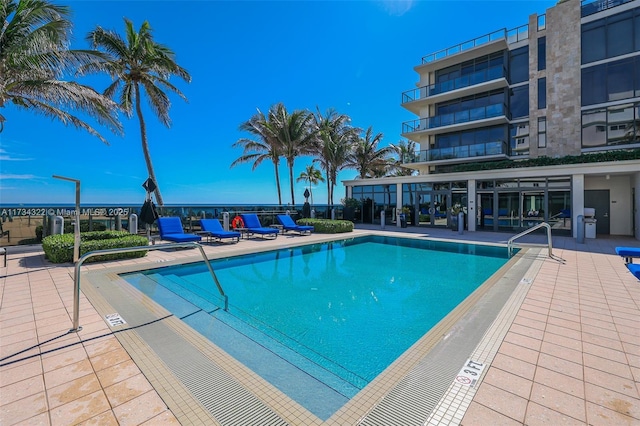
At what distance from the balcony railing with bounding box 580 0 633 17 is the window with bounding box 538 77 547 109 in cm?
381

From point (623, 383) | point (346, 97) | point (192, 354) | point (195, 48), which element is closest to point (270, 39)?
point (195, 48)

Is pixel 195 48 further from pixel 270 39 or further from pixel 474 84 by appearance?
pixel 474 84

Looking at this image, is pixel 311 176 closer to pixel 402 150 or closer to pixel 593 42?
pixel 402 150

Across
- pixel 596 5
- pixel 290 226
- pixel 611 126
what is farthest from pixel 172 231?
pixel 596 5

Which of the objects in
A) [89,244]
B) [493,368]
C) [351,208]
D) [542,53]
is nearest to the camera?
[493,368]

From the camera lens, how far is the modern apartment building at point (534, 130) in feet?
48.8

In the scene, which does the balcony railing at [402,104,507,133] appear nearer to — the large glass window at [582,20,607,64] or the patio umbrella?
the large glass window at [582,20,607,64]

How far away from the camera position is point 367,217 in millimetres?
21922

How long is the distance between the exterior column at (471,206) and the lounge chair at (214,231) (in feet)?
43.2

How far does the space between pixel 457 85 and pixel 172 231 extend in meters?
21.3

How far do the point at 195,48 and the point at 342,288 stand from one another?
18438 millimetres

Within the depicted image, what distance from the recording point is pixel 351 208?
70.7 feet

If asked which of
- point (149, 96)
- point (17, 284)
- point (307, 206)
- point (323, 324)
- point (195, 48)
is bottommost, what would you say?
point (323, 324)

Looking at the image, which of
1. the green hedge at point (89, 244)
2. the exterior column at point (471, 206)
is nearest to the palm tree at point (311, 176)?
the exterior column at point (471, 206)
